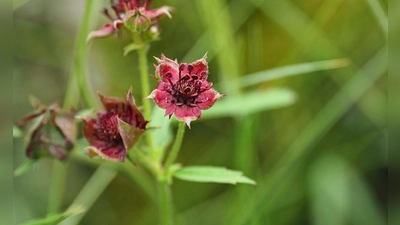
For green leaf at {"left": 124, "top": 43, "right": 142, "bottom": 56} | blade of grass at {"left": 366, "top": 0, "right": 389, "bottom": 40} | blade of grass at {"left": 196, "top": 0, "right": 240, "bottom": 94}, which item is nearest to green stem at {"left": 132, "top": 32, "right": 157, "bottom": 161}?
green leaf at {"left": 124, "top": 43, "right": 142, "bottom": 56}

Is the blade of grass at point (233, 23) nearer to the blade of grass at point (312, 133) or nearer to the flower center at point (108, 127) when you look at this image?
the blade of grass at point (312, 133)

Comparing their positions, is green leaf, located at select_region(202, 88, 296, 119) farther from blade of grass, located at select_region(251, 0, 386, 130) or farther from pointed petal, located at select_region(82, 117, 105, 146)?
pointed petal, located at select_region(82, 117, 105, 146)

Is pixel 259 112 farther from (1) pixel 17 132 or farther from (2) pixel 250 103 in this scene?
(1) pixel 17 132

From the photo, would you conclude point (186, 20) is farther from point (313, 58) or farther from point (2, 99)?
point (2, 99)

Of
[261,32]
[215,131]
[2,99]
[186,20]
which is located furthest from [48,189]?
[2,99]

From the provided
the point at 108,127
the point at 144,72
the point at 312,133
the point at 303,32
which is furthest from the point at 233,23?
the point at 108,127

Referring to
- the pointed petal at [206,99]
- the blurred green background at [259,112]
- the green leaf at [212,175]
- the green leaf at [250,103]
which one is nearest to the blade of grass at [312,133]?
the blurred green background at [259,112]

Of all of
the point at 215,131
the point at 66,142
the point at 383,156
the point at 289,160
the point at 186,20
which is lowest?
the point at 66,142
